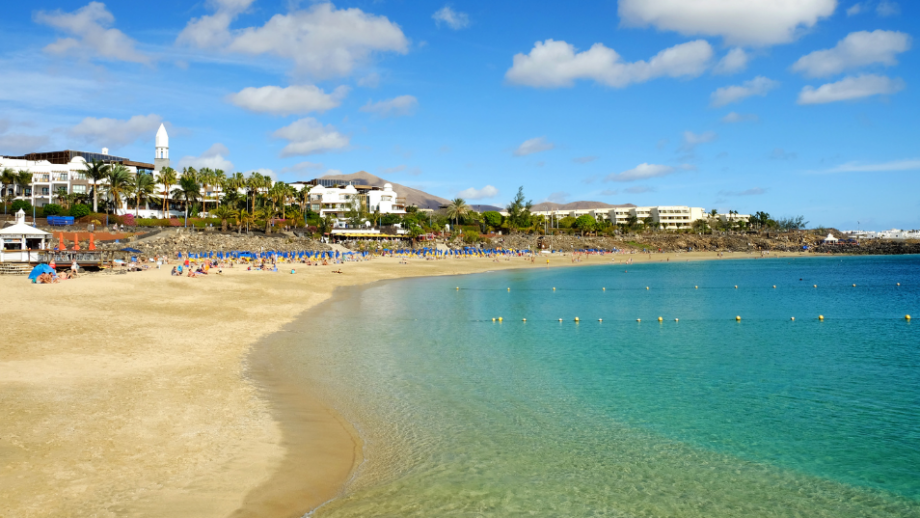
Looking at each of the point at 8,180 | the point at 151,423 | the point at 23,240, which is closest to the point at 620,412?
the point at 151,423

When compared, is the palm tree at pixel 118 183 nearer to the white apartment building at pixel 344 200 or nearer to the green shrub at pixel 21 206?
the green shrub at pixel 21 206

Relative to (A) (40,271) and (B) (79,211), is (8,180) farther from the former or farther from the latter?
(A) (40,271)

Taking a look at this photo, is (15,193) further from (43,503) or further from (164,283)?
(43,503)

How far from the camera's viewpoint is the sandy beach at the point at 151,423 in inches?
325

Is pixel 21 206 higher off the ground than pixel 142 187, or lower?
lower

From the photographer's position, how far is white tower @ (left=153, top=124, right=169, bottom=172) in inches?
4031

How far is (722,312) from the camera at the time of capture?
114 feet

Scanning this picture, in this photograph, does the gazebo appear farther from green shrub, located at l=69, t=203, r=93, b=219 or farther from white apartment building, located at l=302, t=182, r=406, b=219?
white apartment building, located at l=302, t=182, r=406, b=219

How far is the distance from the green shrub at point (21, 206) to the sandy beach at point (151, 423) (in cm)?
6495

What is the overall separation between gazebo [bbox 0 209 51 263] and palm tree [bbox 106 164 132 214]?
31370 mm

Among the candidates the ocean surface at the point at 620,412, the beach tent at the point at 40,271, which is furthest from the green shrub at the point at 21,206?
the ocean surface at the point at 620,412

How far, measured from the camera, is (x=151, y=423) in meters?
11.1

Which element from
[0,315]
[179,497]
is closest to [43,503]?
[179,497]

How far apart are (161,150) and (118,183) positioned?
2586cm
